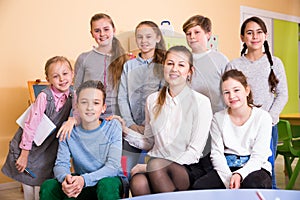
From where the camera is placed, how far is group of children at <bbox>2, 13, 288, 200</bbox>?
1390 mm

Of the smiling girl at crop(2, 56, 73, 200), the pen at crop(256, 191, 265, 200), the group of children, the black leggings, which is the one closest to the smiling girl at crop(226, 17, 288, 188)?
the group of children

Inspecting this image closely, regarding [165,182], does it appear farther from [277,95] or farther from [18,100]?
[18,100]

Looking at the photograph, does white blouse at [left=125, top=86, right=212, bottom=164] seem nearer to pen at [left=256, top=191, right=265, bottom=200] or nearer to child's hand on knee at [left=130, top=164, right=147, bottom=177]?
child's hand on knee at [left=130, top=164, right=147, bottom=177]

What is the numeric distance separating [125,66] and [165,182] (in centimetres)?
40

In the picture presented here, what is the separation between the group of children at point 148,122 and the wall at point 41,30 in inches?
19.3

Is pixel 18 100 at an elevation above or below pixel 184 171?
above

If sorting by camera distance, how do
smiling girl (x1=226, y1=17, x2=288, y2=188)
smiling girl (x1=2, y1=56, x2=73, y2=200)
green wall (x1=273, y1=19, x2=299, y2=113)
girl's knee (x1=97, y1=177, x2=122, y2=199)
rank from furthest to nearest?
green wall (x1=273, y1=19, x2=299, y2=113) → smiling girl (x1=226, y1=17, x2=288, y2=188) → smiling girl (x1=2, y1=56, x2=73, y2=200) → girl's knee (x1=97, y1=177, x2=122, y2=199)

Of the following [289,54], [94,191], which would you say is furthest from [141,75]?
[289,54]

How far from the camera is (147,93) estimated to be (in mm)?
1406

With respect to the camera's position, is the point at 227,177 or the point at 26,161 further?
the point at 26,161

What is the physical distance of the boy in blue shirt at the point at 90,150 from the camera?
134cm

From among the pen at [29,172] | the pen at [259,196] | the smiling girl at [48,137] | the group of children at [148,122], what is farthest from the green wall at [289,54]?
the pen at [259,196]

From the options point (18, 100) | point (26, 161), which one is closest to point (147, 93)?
point (26, 161)

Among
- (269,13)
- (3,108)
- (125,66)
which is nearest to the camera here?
(125,66)
